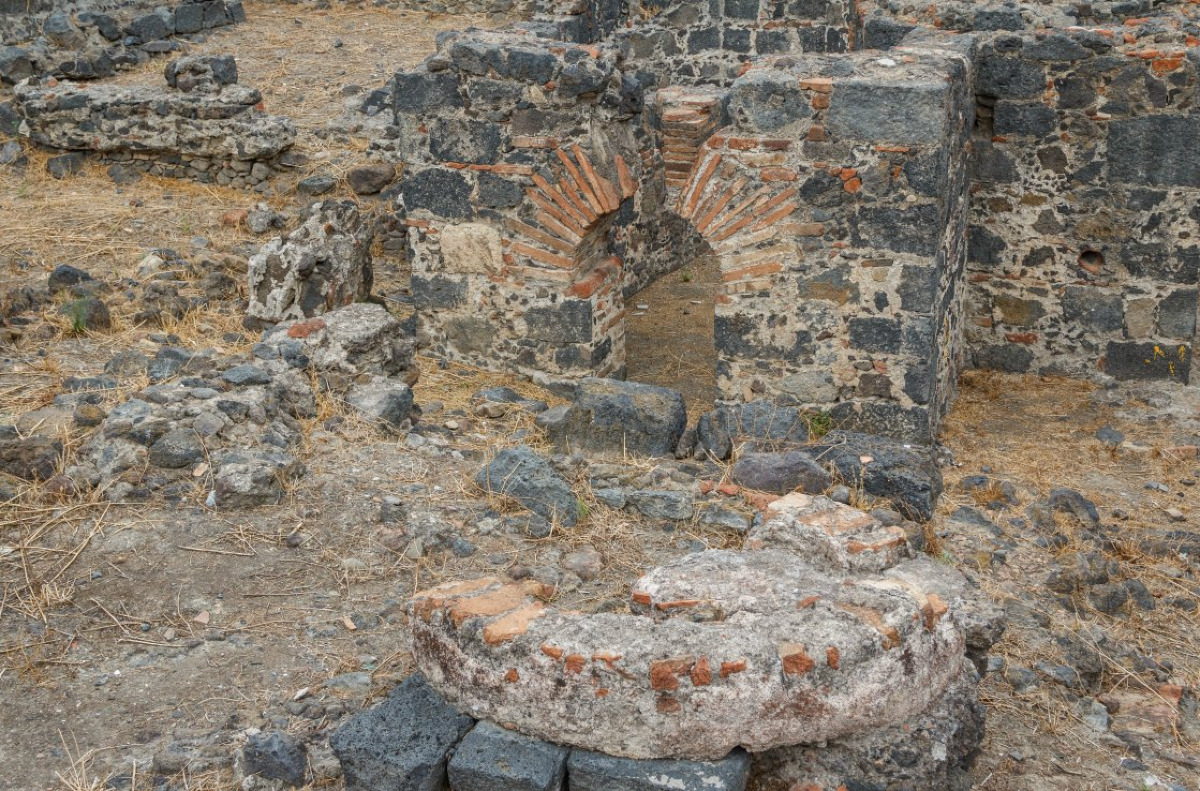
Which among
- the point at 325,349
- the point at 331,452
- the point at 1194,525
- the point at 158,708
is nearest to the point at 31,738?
the point at 158,708

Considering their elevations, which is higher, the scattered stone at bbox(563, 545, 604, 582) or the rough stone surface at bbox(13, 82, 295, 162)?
the rough stone surface at bbox(13, 82, 295, 162)

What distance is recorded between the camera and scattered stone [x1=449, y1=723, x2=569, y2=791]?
395 cm

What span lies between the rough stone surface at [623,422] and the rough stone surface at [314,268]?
88.8 inches

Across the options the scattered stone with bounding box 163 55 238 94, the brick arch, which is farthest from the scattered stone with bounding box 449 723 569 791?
the scattered stone with bounding box 163 55 238 94

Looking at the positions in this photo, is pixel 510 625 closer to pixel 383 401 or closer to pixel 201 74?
pixel 383 401

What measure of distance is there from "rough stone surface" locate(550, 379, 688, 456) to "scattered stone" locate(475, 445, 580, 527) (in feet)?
2.33

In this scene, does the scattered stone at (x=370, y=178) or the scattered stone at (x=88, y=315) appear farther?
the scattered stone at (x=370, y=178)

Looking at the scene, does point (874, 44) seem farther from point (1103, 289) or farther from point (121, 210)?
point (121, 210)

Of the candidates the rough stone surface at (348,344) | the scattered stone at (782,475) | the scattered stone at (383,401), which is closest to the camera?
the scattered stone at (782,475)

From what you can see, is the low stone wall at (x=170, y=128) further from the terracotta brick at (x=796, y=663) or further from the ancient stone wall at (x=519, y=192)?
the terracotta brick at (x=796, y=663)

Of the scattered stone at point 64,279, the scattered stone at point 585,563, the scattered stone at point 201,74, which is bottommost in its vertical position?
the scattered stone at point 585,563

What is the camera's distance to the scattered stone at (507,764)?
12.9 feet

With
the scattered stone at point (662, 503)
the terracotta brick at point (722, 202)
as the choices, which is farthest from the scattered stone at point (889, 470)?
the terracotta brick at point (722, 202)

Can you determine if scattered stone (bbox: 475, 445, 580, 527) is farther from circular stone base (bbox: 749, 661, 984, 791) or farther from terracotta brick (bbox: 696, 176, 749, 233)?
circular stone base (bbox: 749, 661, 984, 791)
